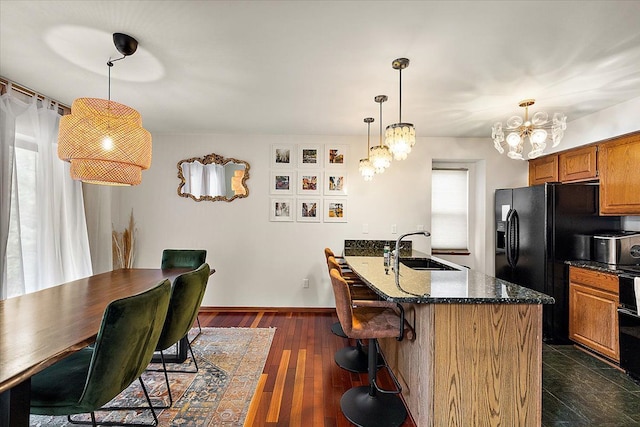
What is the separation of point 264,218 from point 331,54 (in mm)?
2451

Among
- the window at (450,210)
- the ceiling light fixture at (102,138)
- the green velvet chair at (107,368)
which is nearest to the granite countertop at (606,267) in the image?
the window at (450,210)

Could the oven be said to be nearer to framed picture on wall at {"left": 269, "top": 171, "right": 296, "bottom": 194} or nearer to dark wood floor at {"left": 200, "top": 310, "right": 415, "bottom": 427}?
dark wood floor at {"left": 200, "top": 310, "right": 415, "bottom": 427}

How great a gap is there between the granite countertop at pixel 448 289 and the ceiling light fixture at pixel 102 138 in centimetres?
181

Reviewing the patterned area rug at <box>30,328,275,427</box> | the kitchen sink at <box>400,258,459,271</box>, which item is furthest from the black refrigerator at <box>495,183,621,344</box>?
the patterned area rug at <box>30,328,275,427</box>

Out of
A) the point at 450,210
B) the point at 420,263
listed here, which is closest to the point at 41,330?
the point at 420,263

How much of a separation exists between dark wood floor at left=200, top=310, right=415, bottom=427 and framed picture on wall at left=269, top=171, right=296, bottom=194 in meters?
1.68

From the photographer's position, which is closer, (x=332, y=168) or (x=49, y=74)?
(x=49, y=74)

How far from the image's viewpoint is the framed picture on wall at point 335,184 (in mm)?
3988

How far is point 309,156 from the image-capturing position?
4008 millimetres

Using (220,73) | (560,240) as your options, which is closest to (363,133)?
(220,73)

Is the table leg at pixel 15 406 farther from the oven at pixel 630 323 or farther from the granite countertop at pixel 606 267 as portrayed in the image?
the granite countertop at pixel 606 267

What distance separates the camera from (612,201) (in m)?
2.83

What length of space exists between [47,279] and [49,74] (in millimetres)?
1852

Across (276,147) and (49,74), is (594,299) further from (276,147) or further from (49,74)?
(49,74)
